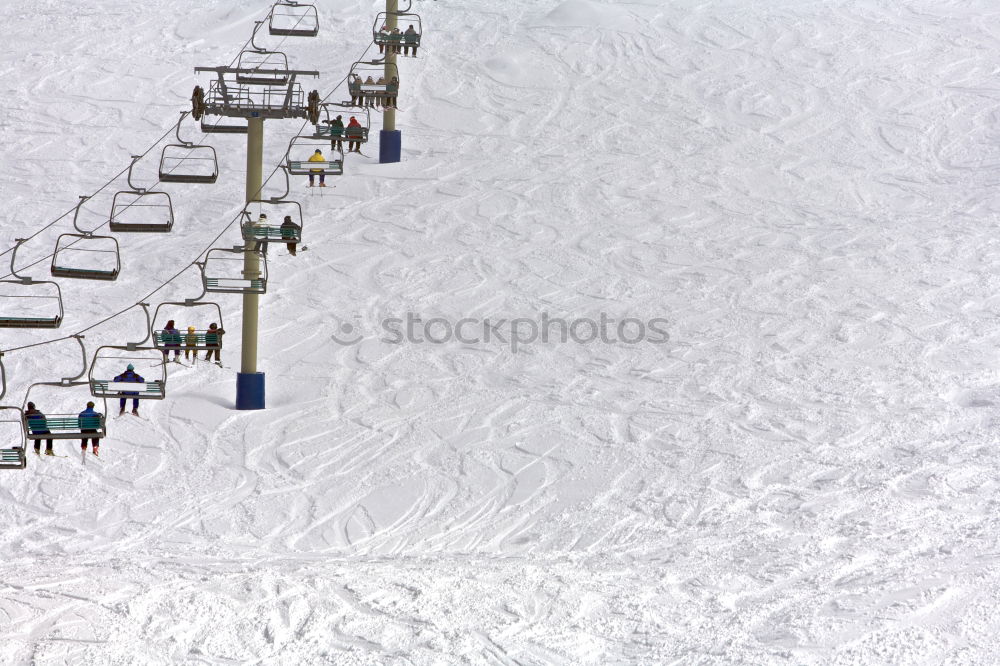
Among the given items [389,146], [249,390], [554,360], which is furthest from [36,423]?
[389,146]

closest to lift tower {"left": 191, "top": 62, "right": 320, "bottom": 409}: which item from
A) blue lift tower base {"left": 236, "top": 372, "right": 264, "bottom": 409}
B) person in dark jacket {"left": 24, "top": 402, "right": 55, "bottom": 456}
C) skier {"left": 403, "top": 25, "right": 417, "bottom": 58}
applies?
blue lift tower base {"left": 236, "top": 372, "right": 264, "bottom": 409}

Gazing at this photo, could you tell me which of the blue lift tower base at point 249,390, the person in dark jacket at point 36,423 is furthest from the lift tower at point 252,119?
the person in dark jacket at point 36,423

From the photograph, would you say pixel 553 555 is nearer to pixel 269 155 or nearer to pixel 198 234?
pixel 198 234

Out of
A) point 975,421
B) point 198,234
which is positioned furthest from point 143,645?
point 198,234

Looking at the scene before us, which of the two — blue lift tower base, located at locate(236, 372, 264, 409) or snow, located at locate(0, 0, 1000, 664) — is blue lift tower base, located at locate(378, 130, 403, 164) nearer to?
snow, located at locate(0, 0, 1000, 664)

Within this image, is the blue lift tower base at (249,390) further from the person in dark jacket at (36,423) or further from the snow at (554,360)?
the person in dark jacket at (36,423)
